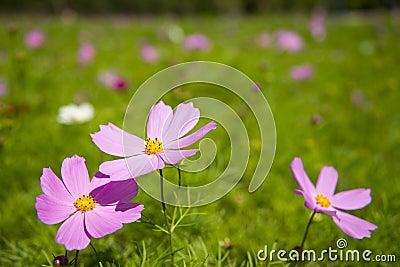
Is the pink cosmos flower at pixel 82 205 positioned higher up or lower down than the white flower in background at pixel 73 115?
lower down

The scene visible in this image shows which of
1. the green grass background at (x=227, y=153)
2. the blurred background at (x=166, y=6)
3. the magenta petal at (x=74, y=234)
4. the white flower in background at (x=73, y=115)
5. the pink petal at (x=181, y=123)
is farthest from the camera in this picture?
the blurred background at (x=166, y=6)

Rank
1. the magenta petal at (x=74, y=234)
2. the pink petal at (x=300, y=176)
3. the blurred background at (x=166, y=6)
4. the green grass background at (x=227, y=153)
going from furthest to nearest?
the blurred background at (x=166, y=6), the green grass background at (x=227, y=153), the pink petal at (x=300, y=176), the magenta petal at (x=74, y=234)

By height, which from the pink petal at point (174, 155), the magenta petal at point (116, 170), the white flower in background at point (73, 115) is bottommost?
the magenta petal at point (116, 170)

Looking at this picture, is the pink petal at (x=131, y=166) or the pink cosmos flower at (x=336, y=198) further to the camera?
the pink cosmos flower at (x=336, y=198)

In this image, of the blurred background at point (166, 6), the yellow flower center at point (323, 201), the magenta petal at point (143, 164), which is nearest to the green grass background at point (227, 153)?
the yellow flower center at point (323, 201)

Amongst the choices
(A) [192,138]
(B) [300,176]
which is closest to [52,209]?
(A) [192,138]

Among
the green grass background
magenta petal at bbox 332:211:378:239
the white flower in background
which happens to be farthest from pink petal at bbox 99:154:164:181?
the white flower in background

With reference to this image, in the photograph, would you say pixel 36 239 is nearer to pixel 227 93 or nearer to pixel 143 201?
pixel 143 201

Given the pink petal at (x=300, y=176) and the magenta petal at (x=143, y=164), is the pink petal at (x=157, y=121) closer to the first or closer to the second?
the magenta petal at (x=143, y=164)
